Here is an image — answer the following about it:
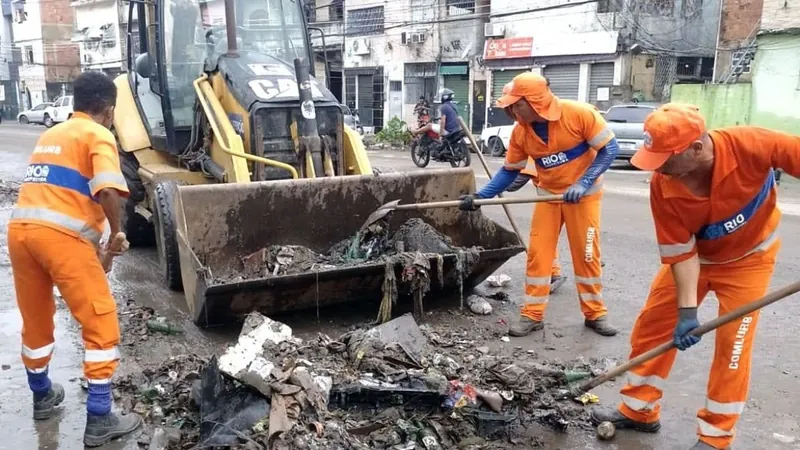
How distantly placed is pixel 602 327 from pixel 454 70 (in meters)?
23.0

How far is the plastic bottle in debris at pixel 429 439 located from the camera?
3244mm

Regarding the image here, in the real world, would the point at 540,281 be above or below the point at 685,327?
below

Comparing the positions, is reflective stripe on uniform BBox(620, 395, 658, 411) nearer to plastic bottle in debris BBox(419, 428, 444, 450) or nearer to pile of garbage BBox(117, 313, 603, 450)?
pile of garbage BBox(117, 313, 603, 450)

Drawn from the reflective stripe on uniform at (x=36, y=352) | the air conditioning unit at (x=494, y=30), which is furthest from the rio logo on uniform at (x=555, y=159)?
the air conditioning unit at (x=494, y=30)

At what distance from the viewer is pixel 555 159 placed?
4832 mm

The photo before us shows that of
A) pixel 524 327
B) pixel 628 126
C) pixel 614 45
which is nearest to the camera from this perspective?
pixel 524 327

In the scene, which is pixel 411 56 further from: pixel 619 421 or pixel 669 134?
pixel 669 134

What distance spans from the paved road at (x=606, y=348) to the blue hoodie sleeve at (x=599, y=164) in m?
1.11

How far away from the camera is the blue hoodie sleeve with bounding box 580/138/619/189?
466cm


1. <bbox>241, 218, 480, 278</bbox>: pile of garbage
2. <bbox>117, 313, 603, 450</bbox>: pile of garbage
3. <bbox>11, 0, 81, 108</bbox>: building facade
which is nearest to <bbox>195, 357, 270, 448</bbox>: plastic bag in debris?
<bbox>117, 313, 603, 450</bbox>: pile of garbage

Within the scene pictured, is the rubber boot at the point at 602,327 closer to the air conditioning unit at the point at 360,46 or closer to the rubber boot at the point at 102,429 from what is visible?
the rubber boot at the point at 102,429

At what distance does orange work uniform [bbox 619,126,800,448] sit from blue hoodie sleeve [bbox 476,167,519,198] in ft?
6.54

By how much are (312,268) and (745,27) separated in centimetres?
1956

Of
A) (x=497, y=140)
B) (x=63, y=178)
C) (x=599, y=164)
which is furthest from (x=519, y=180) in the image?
(x=497, y=140)
